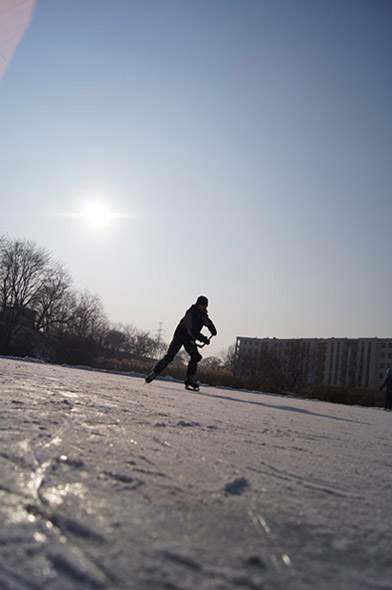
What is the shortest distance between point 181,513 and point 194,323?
624 centimetres

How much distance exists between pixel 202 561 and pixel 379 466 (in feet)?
4.83

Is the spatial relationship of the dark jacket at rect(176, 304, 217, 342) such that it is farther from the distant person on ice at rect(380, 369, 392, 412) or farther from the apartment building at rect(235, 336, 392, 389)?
the apartment building at rect(235, 336, 392, 389)

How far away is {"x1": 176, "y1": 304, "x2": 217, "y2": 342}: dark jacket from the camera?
23.7 ft

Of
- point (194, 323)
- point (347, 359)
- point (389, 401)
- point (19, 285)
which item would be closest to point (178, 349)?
point (194, 323)

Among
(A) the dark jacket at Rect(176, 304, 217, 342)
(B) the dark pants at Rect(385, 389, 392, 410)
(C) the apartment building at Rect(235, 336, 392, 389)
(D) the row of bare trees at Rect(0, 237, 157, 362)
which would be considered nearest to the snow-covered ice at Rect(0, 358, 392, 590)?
(A) the dark jacket at Rect(176, 304, 217, 342)

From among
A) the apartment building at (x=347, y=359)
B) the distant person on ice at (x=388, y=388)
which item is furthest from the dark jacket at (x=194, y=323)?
the apartment building at (x=347, y=359)

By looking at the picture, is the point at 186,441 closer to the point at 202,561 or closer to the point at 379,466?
the point at 379,466

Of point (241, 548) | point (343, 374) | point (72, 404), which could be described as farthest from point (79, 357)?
point (343, 374)

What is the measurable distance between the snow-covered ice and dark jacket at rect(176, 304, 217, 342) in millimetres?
5126

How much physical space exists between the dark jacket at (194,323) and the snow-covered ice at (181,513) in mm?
5126

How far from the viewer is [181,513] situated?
1.03 meters

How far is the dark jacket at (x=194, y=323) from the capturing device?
7.22 m

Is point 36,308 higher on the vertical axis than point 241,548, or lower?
higher

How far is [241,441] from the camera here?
2166mm
